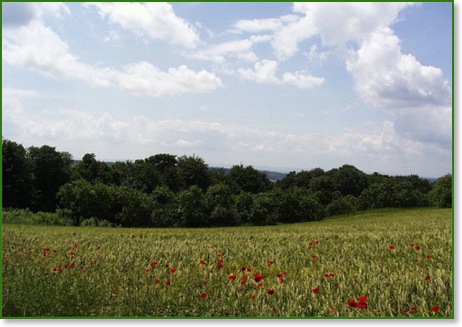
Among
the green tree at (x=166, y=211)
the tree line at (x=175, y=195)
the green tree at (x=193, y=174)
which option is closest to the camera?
the tree line at (x=175, y=195)

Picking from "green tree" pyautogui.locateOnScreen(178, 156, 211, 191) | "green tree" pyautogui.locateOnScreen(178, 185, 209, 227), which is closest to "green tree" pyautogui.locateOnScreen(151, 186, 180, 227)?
"green tree" pyautogui.locateOnScreen(178, 185, 209, 227)

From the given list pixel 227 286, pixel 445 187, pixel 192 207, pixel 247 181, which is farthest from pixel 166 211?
pixel 227 286

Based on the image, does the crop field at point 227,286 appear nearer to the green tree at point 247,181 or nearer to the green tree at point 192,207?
the green tree at point 192,207

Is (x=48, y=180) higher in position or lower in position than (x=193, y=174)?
lower

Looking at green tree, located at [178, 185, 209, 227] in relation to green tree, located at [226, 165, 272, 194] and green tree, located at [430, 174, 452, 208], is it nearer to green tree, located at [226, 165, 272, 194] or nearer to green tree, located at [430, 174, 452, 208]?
green tree, located at [226, 165, 272, 194]

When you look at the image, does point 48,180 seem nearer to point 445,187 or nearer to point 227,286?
point 445,187

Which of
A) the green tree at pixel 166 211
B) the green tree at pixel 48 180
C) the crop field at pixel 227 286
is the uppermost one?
the green tree at pixel 48 180

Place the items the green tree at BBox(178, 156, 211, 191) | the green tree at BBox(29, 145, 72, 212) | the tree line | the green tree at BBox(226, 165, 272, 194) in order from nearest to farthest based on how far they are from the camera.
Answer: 1. the green tree at BBox(29, 145, 72, 212)
2. the tree line
3. the green tree at BBox(178, 156, 211, 191)
4. the green tree at BBox(226, 165, 272, 194)

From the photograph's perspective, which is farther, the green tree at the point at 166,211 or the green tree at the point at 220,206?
the green tree at the point at 166,211

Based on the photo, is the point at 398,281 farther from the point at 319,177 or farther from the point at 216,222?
the point at 319,177

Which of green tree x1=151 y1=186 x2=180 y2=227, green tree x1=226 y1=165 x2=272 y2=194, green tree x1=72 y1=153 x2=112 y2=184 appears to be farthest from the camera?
green tree x1=226 y1=165 x2=272 y2=194

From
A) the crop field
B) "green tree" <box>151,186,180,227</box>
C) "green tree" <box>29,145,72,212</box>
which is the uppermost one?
"green tree" <box>29,145,72,212</box>

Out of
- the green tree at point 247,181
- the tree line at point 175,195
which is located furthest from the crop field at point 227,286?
the green tree at point 247,181

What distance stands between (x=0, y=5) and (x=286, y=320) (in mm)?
6793
